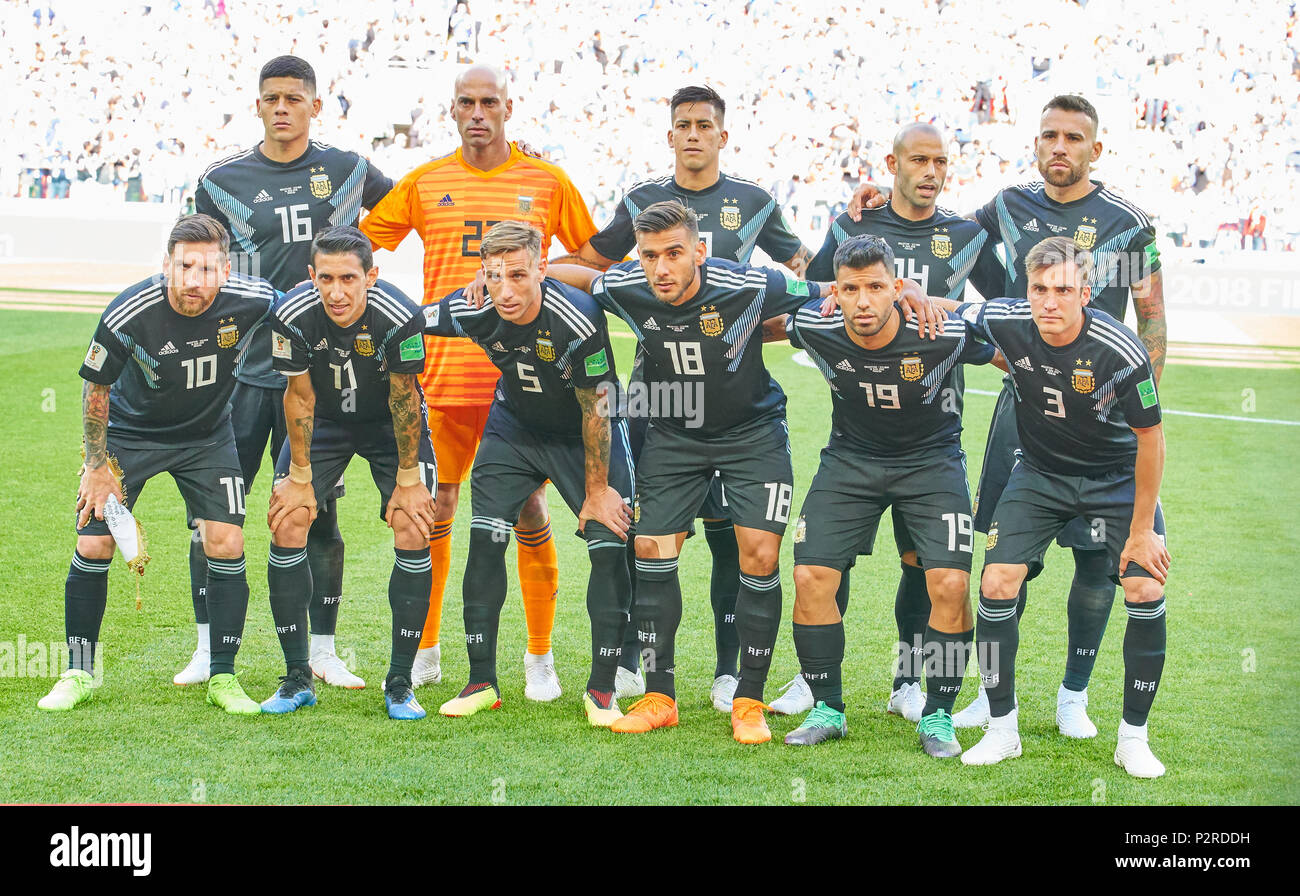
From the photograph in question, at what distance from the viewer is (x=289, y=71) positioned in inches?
224

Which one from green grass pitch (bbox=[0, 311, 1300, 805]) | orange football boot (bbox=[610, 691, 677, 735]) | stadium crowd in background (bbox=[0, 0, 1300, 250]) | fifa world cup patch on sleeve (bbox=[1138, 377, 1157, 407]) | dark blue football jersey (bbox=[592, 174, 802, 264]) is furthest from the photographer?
stadium crowd in background (bbox=[0, 0, 1300, 250])

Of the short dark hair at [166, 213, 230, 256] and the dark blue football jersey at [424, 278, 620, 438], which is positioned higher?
the short dark hair at [166, 213, 230, 256]

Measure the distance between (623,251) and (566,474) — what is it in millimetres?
1096

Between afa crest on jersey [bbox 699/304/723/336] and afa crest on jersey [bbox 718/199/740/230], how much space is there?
0.66 meters

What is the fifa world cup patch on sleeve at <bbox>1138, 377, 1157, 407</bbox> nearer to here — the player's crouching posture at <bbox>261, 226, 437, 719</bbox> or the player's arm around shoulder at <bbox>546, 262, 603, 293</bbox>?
the player's arm around shoulder at <bbox>546, 262, 603, 293</bbox>

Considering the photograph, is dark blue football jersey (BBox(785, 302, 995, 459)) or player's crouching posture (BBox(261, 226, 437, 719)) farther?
player's crouching posture (BBox(261, 226, 437, 719))

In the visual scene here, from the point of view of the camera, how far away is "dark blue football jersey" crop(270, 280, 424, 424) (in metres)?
5.14

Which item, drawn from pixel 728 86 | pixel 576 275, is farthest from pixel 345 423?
pixel 728 86

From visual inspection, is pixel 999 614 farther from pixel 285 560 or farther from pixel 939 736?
pixel 285 560

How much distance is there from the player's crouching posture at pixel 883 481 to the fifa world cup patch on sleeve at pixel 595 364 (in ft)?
2.43

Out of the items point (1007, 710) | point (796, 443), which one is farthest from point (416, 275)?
point (1007, 710)

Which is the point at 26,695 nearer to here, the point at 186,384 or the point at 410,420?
the point at 186,384

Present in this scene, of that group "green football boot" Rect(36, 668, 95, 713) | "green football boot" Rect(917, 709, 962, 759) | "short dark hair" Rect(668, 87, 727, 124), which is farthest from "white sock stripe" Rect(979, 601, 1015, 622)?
"green football boot" Rect(36, 668, 95, 713)

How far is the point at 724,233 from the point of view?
5594 millimetres
